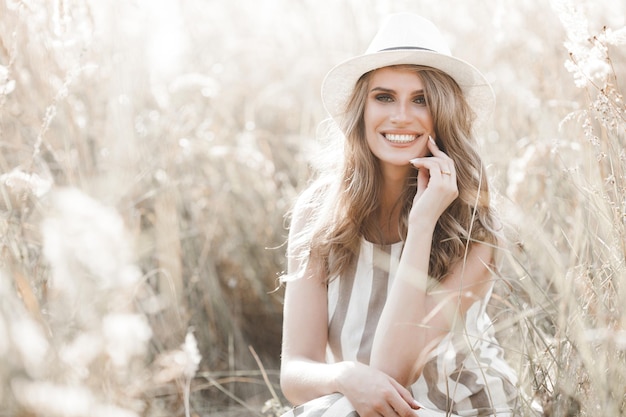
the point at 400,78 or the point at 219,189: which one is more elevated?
the point at 400,78

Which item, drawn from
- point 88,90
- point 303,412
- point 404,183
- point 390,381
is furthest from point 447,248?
point 88,90

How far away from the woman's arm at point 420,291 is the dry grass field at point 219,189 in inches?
6.4

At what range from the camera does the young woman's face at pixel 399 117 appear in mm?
2354

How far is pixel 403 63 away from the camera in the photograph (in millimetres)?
2344

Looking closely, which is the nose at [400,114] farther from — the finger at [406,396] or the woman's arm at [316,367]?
the finger at [406,396]

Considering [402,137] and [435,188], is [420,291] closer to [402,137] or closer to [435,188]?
[435,188]

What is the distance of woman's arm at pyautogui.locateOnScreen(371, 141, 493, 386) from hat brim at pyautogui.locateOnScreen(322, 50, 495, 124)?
0.97 feet

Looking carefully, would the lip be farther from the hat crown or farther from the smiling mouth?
the hat crown

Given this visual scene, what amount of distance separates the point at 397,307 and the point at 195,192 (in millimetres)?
1527

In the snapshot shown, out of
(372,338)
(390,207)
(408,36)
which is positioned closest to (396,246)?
(390,207)

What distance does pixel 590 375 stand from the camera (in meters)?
1.47

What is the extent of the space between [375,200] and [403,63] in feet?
1.56

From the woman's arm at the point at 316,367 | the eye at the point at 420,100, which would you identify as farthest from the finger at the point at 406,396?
the eye at the point at 420,100

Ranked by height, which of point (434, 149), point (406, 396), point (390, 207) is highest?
point (434, 149)
